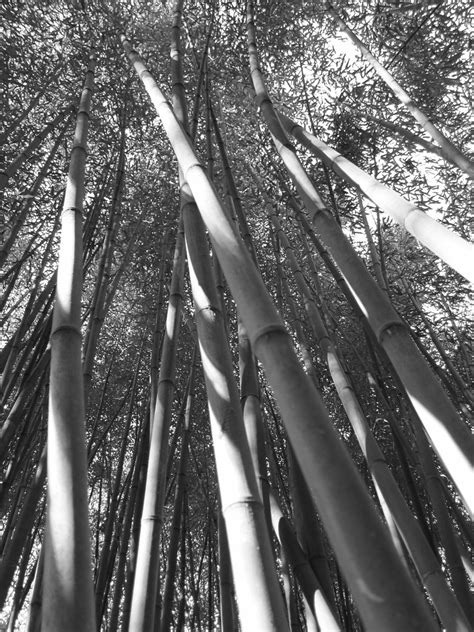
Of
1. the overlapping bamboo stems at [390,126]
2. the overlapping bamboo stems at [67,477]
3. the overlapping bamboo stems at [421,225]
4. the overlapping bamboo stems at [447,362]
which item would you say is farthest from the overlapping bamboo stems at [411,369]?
the overlapping bamboo stems at [447,362]

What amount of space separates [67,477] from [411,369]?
74 cm

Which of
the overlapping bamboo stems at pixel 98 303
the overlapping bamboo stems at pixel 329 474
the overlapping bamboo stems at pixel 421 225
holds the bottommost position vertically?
the overlapping bamboo stems at pixel 329 474

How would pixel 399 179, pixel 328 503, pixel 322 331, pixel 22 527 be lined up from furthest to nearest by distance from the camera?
pixel 399 179
pixel 322 331
pixel 22 527
pixel 328 503

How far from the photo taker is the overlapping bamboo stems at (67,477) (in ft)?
2.49

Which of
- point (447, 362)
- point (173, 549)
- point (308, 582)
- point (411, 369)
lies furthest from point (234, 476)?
point (447, 362)

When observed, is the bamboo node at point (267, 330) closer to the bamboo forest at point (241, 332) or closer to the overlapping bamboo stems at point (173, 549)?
the bamboo forest at point (241, 332)

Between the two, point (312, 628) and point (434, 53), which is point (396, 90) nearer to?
point (434, 53)

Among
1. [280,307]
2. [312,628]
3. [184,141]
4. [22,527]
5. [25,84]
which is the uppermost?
[25,84]

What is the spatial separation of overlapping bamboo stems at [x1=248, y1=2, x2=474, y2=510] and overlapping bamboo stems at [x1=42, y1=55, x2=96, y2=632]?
686mm

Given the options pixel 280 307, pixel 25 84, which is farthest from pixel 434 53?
pixel 25 84

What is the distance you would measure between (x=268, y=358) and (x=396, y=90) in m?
2.50

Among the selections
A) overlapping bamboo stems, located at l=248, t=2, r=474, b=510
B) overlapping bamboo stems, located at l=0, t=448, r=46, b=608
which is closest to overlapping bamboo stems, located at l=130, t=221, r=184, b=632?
overlapping bamboo stems, located at l=248, t=2, r=474, b=510

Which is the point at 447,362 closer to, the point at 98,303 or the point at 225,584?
the point at 225,584

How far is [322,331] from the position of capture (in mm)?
2301
